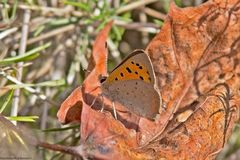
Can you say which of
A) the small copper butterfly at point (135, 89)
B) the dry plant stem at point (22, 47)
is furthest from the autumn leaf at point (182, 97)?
the dry plant stem at point (22, 47)

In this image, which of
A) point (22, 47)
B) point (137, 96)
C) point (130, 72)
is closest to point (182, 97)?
point (137, 96)

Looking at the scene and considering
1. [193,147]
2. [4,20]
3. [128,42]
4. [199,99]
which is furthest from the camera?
[128,42]

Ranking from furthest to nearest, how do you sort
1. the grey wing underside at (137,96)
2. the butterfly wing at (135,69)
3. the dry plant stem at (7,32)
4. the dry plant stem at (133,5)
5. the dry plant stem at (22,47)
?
the dry plant stem at (133,5) < the dry plant stem at (7,32) < the dry plant stem at (22,47) < the grey wing underside at (137,96) < the butterfly wing at (135,69)

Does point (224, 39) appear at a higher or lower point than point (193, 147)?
higher

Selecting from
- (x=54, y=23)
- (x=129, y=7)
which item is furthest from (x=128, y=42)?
(x=54, y=23)

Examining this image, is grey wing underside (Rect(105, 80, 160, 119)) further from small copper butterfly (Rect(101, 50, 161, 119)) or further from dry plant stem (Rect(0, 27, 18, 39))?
dry plant stem (Rect(0, 27, 18, 39))

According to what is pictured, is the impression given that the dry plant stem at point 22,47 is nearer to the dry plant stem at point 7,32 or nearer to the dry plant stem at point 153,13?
the dry plant stem at point 7,32

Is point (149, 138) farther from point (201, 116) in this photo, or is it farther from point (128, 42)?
point (128, 42)

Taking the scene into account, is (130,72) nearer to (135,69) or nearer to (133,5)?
(135,69)
